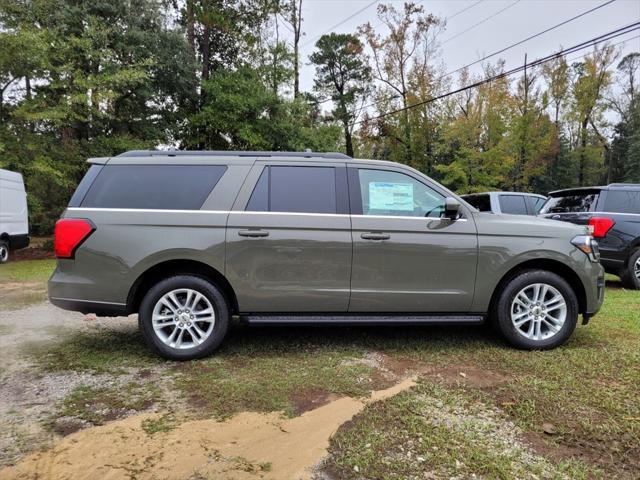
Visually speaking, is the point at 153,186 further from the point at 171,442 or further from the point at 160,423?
the point at 171,442

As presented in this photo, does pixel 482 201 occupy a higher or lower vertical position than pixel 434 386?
higher

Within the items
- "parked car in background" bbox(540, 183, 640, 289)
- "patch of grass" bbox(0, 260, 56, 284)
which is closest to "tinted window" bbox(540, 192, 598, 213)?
"parked car in background" bbox(540, 183, 640, 289)

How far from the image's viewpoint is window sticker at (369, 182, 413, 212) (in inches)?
160

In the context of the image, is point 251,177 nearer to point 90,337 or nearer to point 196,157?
point 196,157

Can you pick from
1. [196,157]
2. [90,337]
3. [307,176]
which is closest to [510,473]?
[307,176]

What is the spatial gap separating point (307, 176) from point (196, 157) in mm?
1074

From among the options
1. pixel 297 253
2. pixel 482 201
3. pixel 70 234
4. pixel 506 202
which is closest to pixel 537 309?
pixel 297 253

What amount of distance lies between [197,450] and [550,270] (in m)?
3.55

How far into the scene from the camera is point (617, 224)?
7.15m

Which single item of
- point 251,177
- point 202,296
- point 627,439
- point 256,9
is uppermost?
point 256,9

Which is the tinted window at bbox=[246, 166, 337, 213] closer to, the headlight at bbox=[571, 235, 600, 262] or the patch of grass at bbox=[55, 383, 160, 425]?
the patch of grass at bbox=[55, 383, 160, 425]

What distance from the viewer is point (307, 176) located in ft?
13.4

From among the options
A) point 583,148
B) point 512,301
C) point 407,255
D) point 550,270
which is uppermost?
point 583,148

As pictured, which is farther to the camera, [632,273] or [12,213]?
[12,213]
